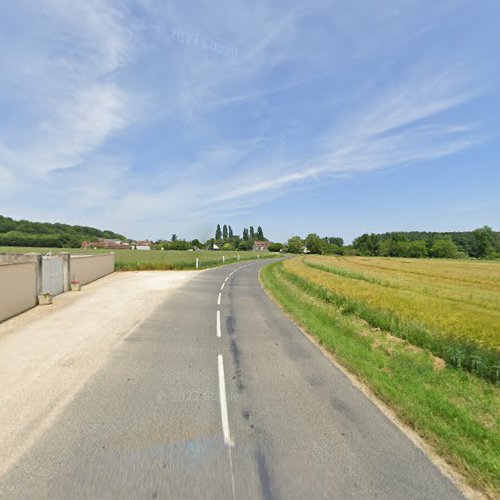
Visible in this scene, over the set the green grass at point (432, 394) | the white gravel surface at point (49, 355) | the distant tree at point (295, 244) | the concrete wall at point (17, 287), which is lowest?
Answer: the green grass at point (432, 394)

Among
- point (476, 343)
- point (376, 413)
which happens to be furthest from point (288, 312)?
point (376, 413)

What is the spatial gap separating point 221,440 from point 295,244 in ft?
574

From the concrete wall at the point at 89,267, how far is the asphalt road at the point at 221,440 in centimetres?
1342

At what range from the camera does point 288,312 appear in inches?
525

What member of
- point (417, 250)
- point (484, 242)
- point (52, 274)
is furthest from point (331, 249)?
point (52, 274)

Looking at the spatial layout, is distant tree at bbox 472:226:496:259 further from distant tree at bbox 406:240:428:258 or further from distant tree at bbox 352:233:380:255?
distant tree at bbox 352:233:380:255

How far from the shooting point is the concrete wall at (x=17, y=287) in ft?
33.6

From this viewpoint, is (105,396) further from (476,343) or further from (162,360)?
(476,343)

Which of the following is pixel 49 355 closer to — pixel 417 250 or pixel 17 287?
pixel 17 287

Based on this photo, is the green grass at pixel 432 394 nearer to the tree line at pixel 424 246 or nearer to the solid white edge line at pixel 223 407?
the solid white edge line at pixel 223 407

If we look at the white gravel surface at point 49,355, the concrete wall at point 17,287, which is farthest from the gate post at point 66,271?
the concrete wall at point 17,287

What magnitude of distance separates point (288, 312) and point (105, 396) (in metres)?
9.20

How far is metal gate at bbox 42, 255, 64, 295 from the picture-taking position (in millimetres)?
13906

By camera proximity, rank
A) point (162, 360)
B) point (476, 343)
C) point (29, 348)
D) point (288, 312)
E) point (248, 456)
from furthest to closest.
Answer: point (288, 312)
point (476, 343)
point (29, 348)
point (162, 360)
point (248, 456)
